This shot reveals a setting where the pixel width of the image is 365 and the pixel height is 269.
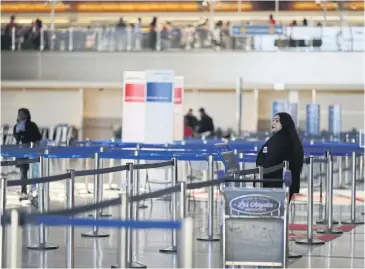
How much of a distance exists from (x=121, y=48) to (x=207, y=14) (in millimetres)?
8709

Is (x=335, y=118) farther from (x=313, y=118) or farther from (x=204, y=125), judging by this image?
(x=204, y=125)

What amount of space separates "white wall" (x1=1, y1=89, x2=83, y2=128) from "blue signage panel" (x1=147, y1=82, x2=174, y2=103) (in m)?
21.4

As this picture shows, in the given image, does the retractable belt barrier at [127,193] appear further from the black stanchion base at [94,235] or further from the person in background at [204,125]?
the person in background at [204,125]

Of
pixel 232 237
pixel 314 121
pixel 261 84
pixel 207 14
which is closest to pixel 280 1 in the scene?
pixel 207 14

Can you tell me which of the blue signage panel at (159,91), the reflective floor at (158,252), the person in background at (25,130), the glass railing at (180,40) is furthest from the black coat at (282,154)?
the glass railing at (180,40)

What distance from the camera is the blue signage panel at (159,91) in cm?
2122

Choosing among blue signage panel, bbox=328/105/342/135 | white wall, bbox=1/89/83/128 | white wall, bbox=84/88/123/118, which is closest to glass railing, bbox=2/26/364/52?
blue signage panel, bbox=328/105/342/135

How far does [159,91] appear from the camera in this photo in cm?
2125

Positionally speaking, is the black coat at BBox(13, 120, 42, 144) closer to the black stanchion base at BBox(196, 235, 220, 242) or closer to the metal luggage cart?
the black stanchion base at BBox(196, 235, 220, 242)

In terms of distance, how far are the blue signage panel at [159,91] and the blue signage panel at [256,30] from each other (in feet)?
43.2

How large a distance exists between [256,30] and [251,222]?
81.1 feet

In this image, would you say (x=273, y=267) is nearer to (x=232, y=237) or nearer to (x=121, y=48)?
(x=232, y=237)

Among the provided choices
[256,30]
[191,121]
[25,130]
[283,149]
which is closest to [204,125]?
[191,121]

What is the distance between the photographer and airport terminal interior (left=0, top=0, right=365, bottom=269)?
11633 mm
